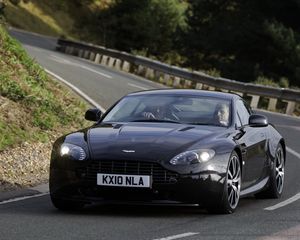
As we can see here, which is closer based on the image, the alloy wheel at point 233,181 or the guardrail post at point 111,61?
the alloy wheel at point 233,181

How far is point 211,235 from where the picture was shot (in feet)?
25.7

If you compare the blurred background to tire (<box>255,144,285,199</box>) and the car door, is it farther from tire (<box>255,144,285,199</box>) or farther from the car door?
the car door

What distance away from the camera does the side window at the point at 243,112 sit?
35.1 ft

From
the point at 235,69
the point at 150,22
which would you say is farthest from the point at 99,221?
the point at 150,22

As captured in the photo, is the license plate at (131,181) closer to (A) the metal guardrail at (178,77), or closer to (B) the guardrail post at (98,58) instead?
(A) the metal guardrail at (178,77)

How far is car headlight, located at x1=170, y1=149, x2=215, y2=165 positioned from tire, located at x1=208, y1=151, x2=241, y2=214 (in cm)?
34

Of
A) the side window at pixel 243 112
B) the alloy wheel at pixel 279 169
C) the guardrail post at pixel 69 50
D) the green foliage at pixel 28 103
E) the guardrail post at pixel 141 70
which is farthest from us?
the guardrail post at pixel 69 50

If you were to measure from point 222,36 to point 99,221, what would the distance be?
1757 inches

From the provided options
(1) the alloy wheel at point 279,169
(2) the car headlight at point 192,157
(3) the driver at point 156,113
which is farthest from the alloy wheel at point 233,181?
(1) the alloy wheel at point 279,169

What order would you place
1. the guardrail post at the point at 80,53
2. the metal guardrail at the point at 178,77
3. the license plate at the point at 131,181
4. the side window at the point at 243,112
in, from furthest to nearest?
the guardrail post at the point at 80,53 < the metal guardrail at the point at 178,77 < the side window at the point at 243,112 < the license plate at the point at 131,181

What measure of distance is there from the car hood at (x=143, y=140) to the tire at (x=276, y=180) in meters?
1.66

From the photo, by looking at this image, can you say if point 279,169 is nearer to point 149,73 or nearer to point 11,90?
point 11,90

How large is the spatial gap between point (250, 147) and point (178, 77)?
81.6 ft

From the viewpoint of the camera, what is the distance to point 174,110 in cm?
1023
